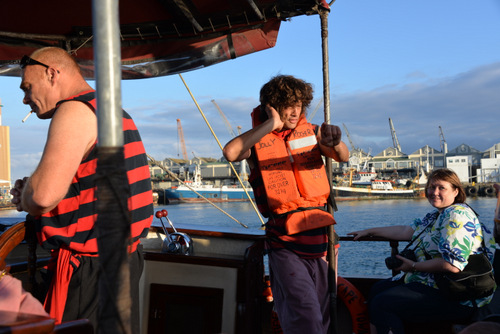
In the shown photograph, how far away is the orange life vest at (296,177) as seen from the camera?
2588 millimetres

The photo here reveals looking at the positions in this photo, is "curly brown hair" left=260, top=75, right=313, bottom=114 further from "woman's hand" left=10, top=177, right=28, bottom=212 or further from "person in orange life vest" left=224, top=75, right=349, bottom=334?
"woman's hand" left=10, top=177, right=28, bottom=212

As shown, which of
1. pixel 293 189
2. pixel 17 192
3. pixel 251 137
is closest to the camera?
pixel 17 192

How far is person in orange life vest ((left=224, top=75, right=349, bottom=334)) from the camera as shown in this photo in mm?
2498

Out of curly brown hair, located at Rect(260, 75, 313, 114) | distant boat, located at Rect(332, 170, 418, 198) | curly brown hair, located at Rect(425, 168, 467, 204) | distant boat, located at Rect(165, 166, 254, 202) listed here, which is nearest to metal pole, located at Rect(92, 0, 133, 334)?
curly brown hair, located at Rect(260, 75, 313, 114)

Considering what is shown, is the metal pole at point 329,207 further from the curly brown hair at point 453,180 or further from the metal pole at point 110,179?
the metal pole at point 110,179

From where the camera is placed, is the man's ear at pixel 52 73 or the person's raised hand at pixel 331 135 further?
the person's raised hand at pixel 331 135

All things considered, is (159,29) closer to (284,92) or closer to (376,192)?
(284,92)

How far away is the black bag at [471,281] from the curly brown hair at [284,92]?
51.6 inches

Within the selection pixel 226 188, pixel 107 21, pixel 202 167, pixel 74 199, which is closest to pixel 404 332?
pixel 74 199

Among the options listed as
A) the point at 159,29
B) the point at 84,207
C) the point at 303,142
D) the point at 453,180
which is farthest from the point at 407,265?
the point at 159,29

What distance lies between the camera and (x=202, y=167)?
9319 centimetres

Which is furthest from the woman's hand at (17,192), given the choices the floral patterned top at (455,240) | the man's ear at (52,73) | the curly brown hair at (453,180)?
the curly brown hair at (453,180)

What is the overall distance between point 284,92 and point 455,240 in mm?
1285

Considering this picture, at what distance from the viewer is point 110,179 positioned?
0.88 meters
